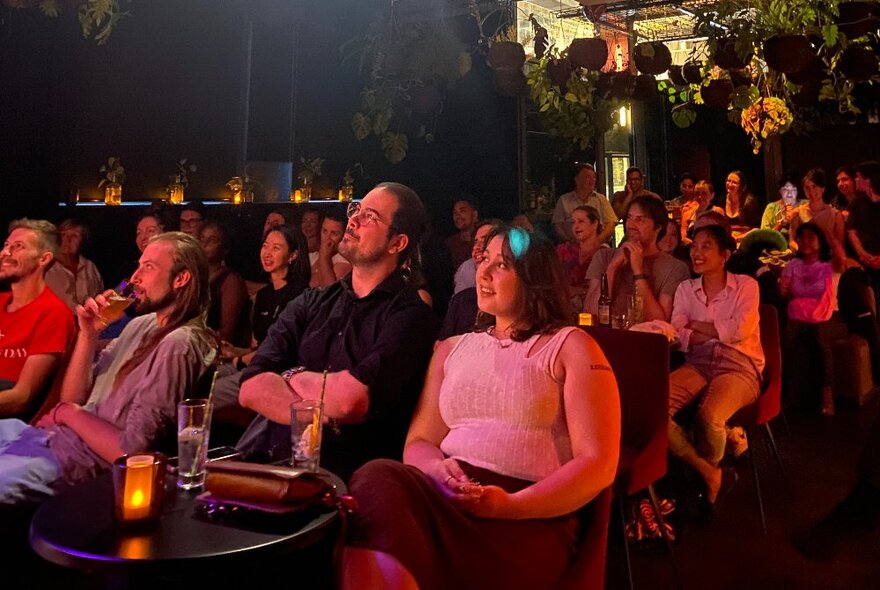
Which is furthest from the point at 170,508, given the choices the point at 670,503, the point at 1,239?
the point at 1,239

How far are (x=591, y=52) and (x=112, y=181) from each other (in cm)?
430

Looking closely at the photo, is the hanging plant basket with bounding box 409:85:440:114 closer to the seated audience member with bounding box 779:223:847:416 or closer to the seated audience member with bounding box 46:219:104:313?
the seated audience member with bounding box 46:219:104:313

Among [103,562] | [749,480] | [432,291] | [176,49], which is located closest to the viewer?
[103,562]

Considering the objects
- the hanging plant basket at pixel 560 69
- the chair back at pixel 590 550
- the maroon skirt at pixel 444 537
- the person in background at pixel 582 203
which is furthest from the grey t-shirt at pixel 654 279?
the person in background at pixel 582 203

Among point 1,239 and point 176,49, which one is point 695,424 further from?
point 176,49

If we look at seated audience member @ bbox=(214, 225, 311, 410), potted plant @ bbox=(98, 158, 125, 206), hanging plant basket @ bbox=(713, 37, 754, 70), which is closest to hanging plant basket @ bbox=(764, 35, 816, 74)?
hanging plant basket @ bbox=(713, 37, 754, 70)

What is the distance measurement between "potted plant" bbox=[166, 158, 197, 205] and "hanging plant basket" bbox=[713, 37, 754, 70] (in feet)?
15.7

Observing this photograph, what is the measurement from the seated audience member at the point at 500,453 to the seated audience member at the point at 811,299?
13.4 feet

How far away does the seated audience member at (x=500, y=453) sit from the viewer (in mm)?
1441

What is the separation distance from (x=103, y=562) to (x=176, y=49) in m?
7.15

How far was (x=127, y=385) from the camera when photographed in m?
2.21

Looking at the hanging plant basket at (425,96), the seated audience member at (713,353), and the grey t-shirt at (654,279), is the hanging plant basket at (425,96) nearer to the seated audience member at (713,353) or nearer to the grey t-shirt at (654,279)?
the grey t-shirt at (654,279)

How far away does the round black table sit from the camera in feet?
4.06

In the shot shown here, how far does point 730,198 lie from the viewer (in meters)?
8.63
